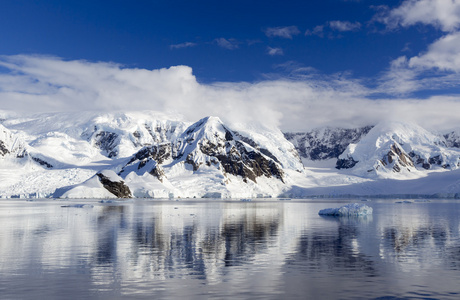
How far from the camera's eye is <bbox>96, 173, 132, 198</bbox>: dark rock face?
154 metres

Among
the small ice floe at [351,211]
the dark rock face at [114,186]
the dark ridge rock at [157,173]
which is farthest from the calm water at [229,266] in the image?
A: the dark ridge rock at [157,173]

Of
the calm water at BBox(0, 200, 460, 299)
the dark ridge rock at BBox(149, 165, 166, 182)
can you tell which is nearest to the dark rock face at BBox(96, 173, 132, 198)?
the dark ridge rock at BBox(149, 165, 166, 182)

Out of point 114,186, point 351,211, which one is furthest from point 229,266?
point 114,186

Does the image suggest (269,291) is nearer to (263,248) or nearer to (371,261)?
(371,261)

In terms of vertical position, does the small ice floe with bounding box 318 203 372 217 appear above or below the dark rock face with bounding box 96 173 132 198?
below

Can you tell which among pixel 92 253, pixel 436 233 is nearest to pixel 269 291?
pixel 92 253

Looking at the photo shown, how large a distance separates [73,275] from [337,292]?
11.3m

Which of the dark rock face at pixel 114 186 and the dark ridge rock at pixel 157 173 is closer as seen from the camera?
the dark rock face at pixel 114 186

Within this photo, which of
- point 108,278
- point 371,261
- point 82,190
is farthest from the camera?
point 82,190

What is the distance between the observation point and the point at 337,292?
16078 mm

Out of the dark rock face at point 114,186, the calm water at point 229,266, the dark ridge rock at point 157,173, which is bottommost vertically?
the calm water at point 229,266

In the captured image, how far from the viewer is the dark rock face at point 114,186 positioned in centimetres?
15388

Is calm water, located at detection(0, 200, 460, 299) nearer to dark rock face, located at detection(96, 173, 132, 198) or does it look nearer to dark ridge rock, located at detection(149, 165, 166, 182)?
dark rock face, located at detection(96, 173, 132, 198)

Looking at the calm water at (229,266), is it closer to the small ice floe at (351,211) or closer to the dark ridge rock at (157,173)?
the small ice floe at (351,211)
